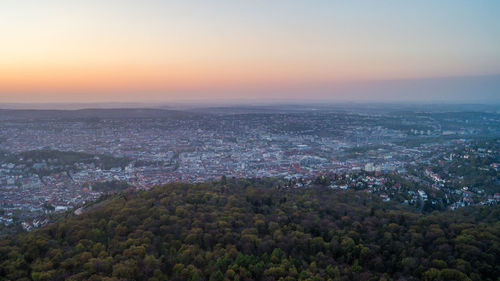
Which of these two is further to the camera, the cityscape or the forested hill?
the cityscape

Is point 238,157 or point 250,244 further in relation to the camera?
point 238,157

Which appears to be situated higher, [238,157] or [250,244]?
[250,244]

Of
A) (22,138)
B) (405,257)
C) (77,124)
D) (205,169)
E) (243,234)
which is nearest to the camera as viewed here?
(405,257)

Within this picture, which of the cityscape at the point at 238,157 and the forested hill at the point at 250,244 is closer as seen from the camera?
the forested hill at the point at 250,244

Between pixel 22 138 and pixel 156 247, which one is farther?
pixel 22 138

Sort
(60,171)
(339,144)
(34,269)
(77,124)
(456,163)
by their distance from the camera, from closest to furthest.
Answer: (34,269), (456,163), (60,171), (339,144), (77,124)

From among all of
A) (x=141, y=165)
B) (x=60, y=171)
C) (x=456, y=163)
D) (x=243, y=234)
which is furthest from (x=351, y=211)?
(x=60, y=171)

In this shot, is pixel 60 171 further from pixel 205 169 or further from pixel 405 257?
pixel 405 257

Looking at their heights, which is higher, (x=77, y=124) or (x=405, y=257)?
(x=77, y=124)
